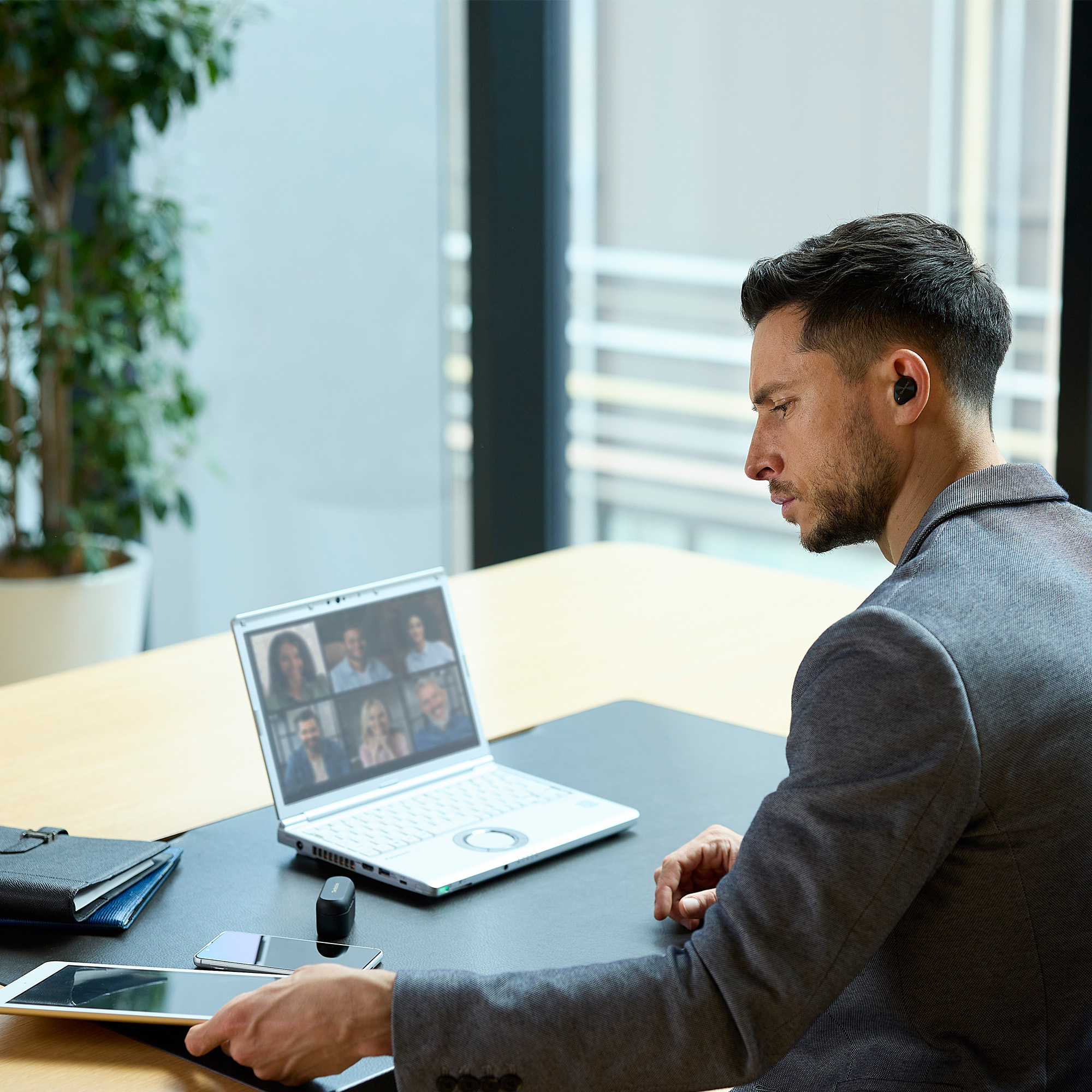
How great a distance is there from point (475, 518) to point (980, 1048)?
2741 mm

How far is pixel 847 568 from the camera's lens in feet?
10.4

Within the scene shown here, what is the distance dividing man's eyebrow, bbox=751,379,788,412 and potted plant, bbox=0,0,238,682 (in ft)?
8.36

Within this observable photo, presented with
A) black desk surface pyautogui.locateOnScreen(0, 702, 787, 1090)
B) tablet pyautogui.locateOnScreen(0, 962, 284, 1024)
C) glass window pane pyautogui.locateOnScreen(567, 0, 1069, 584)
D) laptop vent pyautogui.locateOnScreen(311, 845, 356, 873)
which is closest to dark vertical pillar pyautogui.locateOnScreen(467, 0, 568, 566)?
glass window pane pyautogui.locateOnScreen(567, 0, 1069, 584)

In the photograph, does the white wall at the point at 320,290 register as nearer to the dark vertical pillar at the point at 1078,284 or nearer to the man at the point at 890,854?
the dark vertical pillar at the point at 1078,284

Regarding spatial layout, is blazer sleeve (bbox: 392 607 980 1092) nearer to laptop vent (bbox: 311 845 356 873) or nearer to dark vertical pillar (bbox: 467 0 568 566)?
laptop vent (bbox: 311 845 356 873)

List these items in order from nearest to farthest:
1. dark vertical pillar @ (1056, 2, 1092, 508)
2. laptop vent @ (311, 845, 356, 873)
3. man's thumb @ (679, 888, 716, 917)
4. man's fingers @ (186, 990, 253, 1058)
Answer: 1. man's fingers @ (186, 990, 253, 1058)
2. man's thumb @ (679, 888, 716, 917)
3. laptop vent @ (311, 845, 356, 873)
4. dark vertical pillar @ (1056, 2, 1092, 508)

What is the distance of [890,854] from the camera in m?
0.96

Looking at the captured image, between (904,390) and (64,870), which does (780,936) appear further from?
(64,870)

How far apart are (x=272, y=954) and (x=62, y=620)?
2.55 meters

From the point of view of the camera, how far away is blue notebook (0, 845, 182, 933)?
1.28m

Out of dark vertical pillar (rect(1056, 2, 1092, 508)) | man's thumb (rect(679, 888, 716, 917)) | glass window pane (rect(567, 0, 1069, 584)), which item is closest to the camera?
man's thumb (rect(679, 888, 716, 917))

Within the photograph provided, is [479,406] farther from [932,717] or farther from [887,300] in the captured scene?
[932,717]

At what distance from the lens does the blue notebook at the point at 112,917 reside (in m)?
1.28

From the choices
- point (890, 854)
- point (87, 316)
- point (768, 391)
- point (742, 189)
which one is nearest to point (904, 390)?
point (768, 391)
